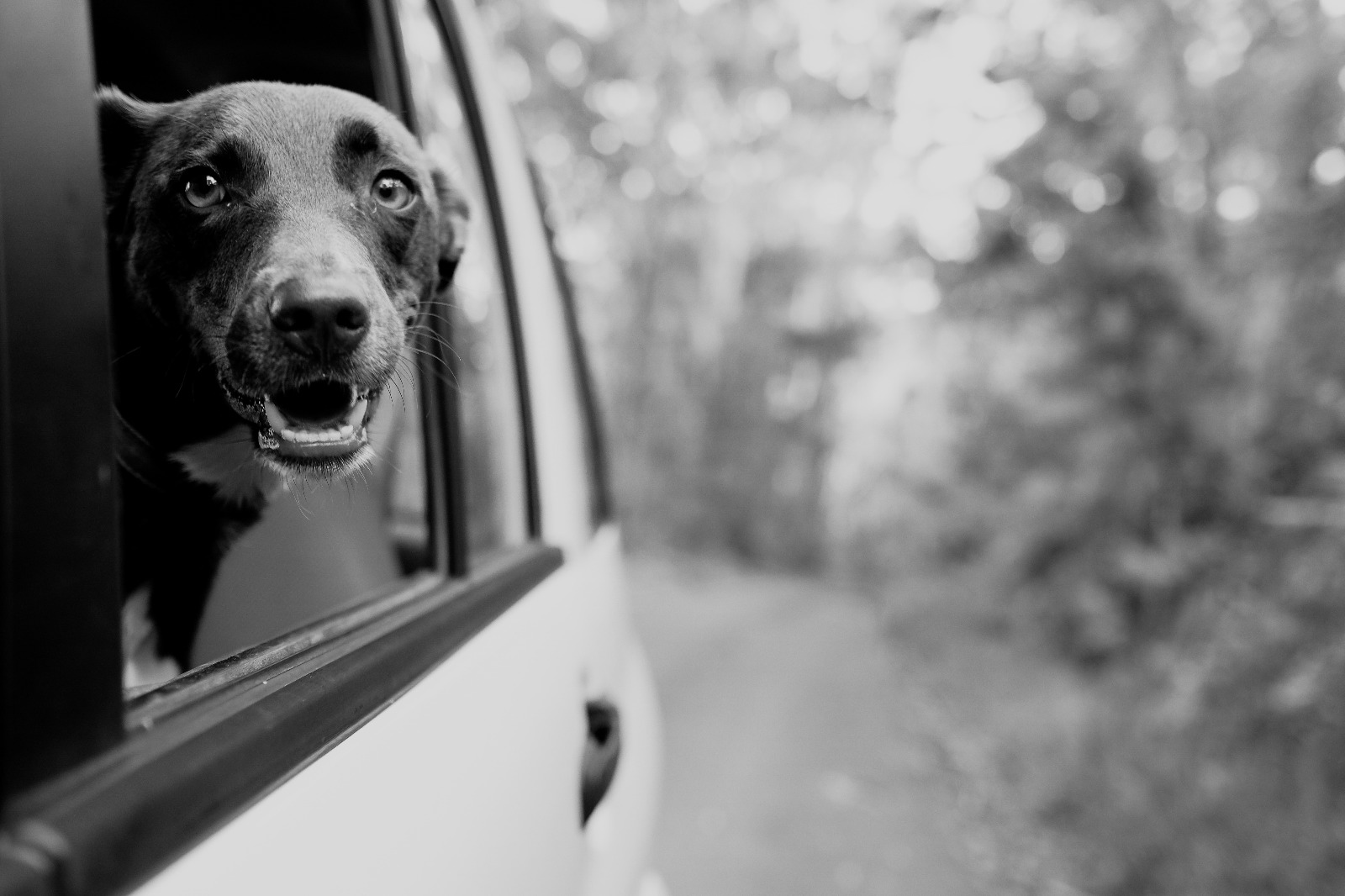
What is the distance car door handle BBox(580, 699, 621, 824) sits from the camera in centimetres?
181

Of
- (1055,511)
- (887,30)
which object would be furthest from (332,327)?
(887,30)

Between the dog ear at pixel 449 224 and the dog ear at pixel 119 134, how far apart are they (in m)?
0.44

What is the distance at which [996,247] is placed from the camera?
27.5ft

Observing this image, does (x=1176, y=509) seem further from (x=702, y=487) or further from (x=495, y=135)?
(x=702, y=487)

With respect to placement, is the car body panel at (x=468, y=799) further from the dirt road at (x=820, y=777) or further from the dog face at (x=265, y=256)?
the dirt road at (x=820, y=777)

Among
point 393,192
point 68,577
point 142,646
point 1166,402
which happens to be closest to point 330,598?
point 142,646

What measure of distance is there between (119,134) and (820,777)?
6.23m

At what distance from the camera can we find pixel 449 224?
57.3 inches

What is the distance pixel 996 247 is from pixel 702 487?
14.2 m

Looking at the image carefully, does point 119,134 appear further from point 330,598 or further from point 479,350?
point 479,350

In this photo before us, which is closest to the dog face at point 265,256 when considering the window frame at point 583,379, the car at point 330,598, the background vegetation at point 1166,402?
the car at point 330,598

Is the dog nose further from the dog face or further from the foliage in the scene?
the foliage

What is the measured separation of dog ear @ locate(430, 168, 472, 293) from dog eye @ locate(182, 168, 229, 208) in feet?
1.35

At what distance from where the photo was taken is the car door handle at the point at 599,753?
5.92ft
